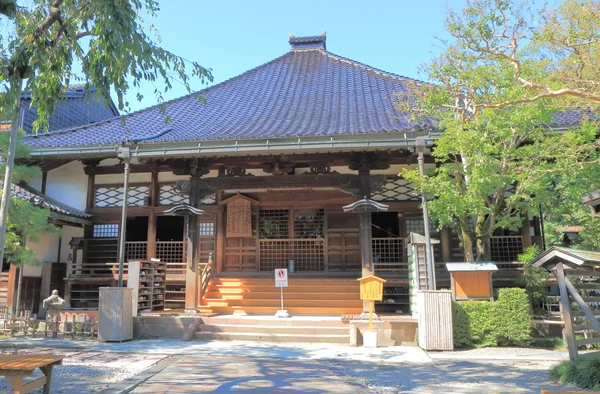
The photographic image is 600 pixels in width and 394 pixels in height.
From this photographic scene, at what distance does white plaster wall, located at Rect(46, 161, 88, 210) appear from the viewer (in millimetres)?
14617

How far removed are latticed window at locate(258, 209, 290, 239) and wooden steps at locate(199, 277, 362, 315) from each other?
1.69 metres

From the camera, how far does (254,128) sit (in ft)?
43.1

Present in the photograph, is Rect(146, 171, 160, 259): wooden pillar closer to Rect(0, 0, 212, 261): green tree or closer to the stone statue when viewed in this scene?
the stone statue

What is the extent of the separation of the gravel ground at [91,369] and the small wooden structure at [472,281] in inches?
239

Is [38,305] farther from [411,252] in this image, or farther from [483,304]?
[483,304]

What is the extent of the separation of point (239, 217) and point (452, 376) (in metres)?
8.80

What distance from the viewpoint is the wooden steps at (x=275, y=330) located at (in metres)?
10.0

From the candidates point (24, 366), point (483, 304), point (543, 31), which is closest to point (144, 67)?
point (24, 366)

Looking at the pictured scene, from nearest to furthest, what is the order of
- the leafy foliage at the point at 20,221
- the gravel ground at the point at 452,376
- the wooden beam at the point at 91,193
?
the gravel ground at the point at 452,376 < the leafy foliage at the point at 20,221 < the wooden beam at the point at 91,193

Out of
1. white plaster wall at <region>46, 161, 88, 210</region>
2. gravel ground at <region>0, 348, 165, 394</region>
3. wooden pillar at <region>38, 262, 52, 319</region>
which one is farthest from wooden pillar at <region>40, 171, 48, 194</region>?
gravel ground at <region>0, 348, 165, 394</region>

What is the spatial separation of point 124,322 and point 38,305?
504 centimetres

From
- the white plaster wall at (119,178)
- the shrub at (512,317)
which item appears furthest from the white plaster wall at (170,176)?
the shrub at (512,317)

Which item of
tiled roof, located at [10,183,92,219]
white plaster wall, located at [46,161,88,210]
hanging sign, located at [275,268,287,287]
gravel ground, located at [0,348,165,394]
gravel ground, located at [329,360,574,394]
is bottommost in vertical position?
gravel ground, located at [329,360,574,394]

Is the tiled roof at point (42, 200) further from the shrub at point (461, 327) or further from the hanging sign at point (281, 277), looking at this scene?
the shrub at point (461, 327)
